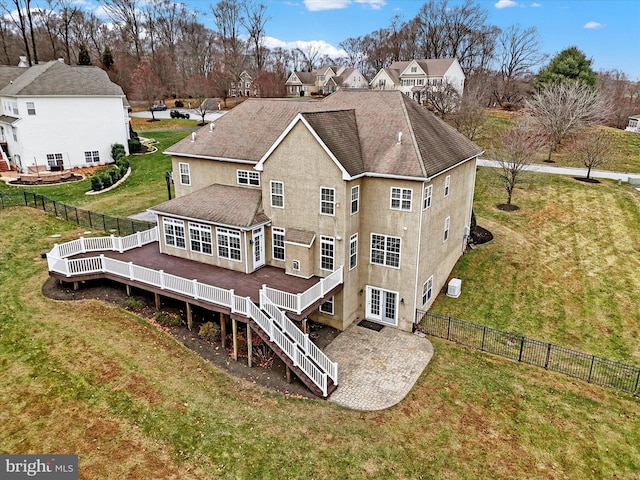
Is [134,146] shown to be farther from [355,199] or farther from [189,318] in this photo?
[355,199]

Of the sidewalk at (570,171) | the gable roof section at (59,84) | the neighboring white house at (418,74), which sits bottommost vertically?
the sidewalk at (570,171)

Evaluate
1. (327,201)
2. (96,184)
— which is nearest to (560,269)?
(327,201)

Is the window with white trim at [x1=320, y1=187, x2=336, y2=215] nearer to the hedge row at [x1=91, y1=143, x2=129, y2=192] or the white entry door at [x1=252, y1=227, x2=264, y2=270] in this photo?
the white entry door at [x1=252, y1=227, x2=264, y2=270]

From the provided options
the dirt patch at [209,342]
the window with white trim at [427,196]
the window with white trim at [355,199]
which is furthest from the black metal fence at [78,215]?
the window with white trim at [427,196]

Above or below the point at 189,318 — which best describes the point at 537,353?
below

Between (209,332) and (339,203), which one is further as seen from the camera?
(339,203)

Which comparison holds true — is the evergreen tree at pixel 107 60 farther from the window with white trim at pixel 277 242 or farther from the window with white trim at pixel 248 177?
the window with white trim at pixel 277 242

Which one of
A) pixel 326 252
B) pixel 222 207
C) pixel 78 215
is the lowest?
pixel 78 215
